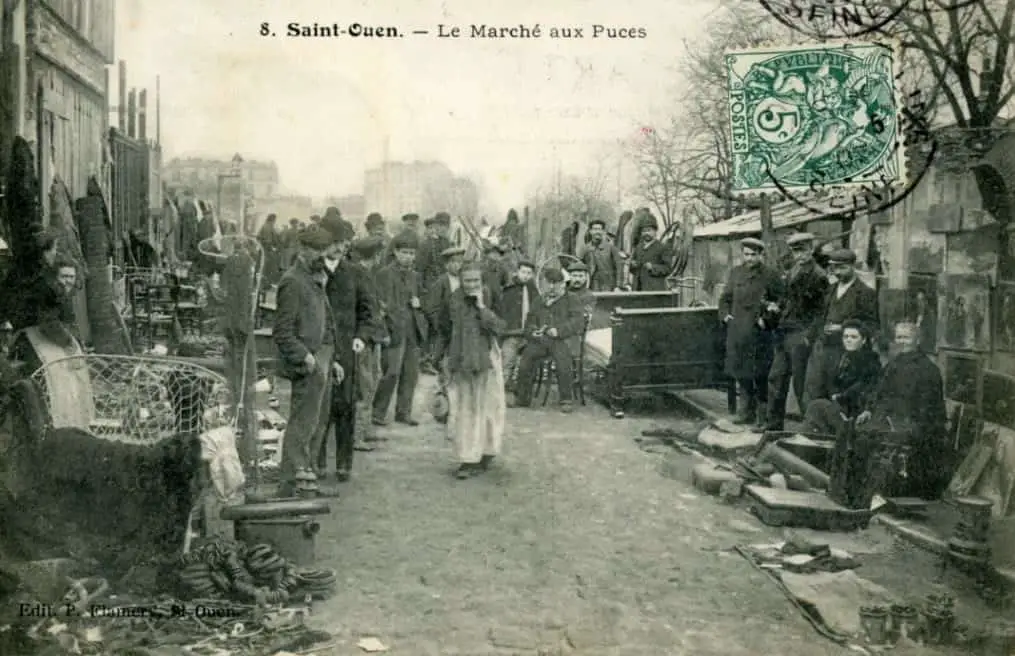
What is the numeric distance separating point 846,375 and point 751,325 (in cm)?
125

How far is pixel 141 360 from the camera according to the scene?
560 cm

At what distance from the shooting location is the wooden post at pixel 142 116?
5.64 metres

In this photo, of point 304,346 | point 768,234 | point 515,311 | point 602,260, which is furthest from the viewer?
point 515,311

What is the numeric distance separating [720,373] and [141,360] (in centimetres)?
452

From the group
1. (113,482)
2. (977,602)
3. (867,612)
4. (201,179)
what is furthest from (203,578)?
(977,602)

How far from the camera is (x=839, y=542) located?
5.49 meters

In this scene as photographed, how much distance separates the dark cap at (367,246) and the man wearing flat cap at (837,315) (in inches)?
115

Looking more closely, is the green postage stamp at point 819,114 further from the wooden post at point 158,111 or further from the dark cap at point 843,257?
the wooden post at point 158,111

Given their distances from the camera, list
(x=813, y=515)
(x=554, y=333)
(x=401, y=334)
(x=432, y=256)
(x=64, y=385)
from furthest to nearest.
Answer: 1. (x=554, y=333)
2. (x=401, y=334)
3. (x=432, y=256)
4. (x=813, y=515)
5. (x=64, y=385)

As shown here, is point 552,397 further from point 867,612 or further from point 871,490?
point 867,612

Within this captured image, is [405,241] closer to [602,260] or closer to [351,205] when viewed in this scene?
[351,205]

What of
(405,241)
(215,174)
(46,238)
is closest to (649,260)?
(405,241)

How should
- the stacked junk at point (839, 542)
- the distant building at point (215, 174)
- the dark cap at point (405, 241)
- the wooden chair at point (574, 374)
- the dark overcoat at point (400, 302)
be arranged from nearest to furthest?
the stacked junk at point (839, 542), the distant building at point (215, 174), the dark cap at point (405, 241), the dark overcoat at point (400, 302), the wooden chair at point (574, 374)

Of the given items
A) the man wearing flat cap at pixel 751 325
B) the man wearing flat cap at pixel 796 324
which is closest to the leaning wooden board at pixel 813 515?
the man wearing flat cap at pixel 796 324
